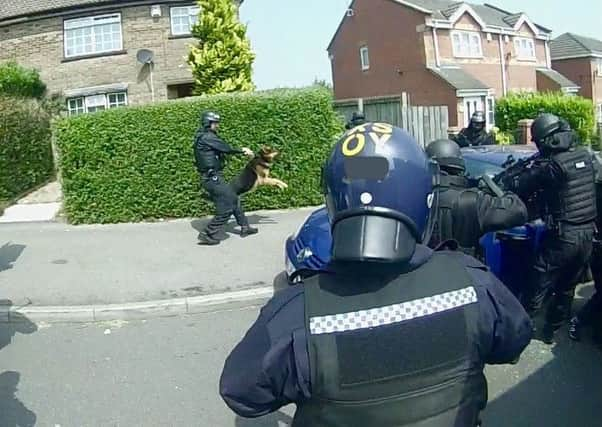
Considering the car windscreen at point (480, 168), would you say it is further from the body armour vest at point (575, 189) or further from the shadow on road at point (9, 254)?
the shadow on road at point (9, 254)

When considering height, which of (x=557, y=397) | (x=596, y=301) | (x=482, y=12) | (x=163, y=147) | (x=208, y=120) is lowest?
(x=557, y=397)

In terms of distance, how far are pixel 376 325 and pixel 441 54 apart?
107ft

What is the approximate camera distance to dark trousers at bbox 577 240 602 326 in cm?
482

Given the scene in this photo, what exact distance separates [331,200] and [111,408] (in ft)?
10.3

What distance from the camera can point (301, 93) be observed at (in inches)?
422

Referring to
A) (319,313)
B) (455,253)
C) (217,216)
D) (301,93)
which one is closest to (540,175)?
(455,253)

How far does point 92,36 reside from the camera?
21.8 metres

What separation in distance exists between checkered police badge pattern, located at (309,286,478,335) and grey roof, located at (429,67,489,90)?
96.4 ft

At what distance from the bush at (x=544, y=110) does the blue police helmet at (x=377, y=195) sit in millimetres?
22904

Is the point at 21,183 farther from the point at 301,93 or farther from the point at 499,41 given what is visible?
the point at 499,41

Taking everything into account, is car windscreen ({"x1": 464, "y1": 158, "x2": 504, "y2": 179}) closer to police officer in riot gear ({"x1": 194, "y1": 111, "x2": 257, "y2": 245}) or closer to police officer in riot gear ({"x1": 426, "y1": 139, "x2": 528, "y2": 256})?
police officer in riot gear ({"x1": 426, "y1": 139, "x2": 528, "y2": 256})

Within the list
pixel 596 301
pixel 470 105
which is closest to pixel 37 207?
pixel 596 301

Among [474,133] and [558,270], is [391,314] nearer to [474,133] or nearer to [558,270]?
[558,270]

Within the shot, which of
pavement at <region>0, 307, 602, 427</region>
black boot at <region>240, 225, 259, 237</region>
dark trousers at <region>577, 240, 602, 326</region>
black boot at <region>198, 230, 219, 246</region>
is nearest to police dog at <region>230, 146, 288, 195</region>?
black boot at <region>240, 225, 259, 237</region>
